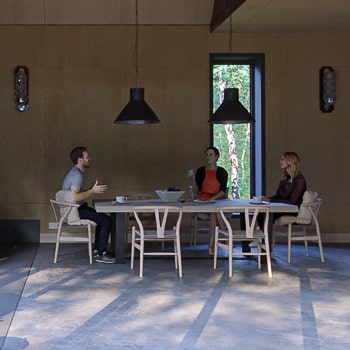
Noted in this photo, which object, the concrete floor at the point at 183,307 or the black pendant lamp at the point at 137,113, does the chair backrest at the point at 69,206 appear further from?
the black pendant lamp at the point at 137,113

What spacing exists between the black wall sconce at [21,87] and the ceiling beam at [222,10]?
8.89 feet

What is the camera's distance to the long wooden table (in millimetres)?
6824

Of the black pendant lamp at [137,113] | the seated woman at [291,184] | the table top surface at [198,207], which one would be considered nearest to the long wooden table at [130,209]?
the table top surface at [198,207]

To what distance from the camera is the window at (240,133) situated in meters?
9.51

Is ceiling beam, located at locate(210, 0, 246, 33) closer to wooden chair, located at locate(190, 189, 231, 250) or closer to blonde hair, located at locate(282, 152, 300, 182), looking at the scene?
blonde hair, located at locate(282, 152, 300, 182)

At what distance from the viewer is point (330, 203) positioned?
9.41 m

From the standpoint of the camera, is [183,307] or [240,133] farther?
[240,133]

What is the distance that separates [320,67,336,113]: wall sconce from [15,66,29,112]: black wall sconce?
4202 millimetres

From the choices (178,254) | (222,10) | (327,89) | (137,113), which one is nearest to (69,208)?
(137,113)

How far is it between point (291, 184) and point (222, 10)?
250cm

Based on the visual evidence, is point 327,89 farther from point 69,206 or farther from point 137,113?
point 69,206

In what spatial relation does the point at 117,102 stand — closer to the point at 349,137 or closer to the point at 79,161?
the point at 79,161

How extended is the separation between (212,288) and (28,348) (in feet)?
7.45

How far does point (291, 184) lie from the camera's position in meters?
7.56
